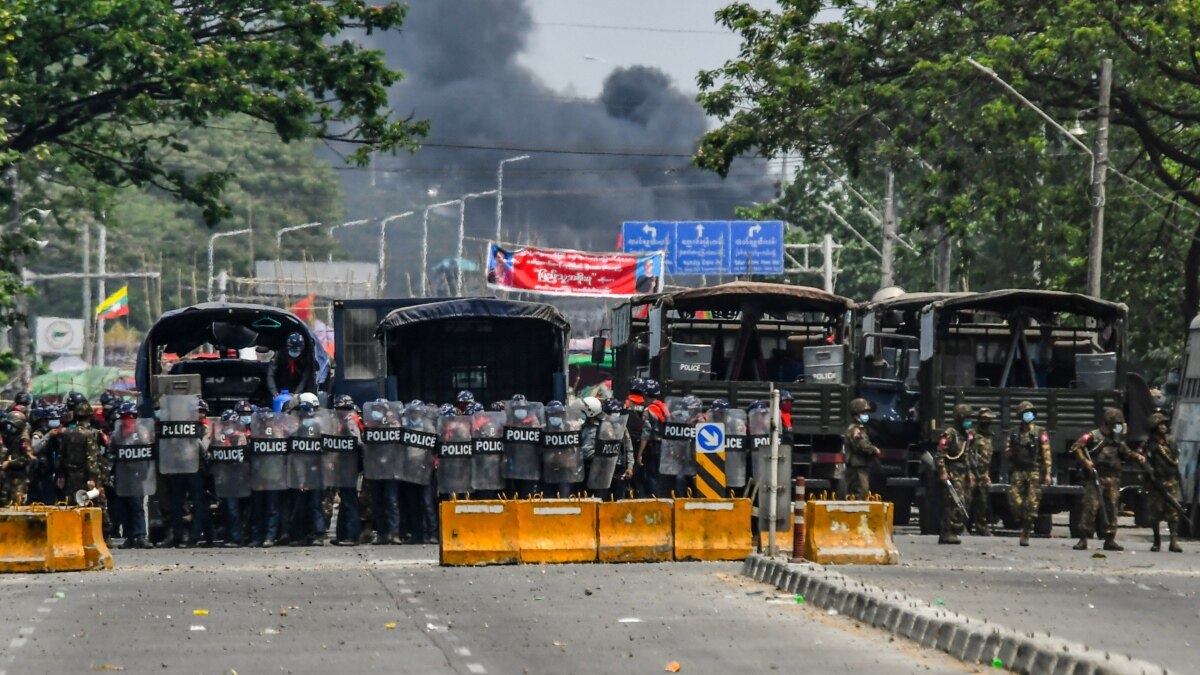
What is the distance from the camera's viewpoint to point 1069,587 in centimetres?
1842

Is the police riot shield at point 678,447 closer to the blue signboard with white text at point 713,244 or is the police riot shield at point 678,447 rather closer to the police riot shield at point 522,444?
the police riot shield at point 522,444

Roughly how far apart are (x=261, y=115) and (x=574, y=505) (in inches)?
532

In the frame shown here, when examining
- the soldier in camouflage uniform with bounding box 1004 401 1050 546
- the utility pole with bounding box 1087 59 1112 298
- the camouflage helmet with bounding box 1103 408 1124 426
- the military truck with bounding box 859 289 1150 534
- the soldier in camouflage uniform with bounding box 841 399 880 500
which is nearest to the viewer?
the camouflage helmet with bounding box 1103 408 1124 426

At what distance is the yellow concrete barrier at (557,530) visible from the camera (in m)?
20.7

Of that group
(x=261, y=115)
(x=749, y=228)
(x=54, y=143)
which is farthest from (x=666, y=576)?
(x=749, y=228)

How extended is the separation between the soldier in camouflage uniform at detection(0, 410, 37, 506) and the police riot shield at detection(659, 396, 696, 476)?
23.5 feet

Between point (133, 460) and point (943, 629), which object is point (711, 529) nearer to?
point (133, 460)

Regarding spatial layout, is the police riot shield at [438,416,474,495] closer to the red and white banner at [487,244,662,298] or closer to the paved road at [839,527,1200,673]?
the paved road at [839,527,1200,673]

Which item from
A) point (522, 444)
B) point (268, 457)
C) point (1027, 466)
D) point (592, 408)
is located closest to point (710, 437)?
point (592, 408)

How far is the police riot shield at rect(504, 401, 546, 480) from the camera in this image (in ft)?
76.7

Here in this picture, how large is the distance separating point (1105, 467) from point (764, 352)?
6453 mm

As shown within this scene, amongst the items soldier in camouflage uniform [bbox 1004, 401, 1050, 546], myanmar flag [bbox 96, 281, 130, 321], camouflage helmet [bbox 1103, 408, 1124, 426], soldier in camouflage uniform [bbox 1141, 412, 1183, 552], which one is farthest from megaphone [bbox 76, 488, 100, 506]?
myanmar flag [bbox 96, 281, 130, 321]

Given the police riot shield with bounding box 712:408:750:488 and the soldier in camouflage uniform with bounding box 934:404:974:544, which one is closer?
the police riot shield with bounding box 712:408:750:488

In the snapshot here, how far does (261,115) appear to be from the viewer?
32281 mm
